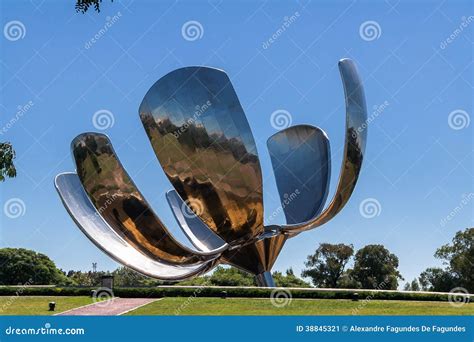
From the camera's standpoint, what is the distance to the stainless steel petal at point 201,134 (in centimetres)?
1273

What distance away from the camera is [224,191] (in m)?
13.3

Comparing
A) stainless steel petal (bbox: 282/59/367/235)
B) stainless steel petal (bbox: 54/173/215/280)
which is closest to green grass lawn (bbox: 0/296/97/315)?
stainless steel petal (bbox: 54/173/215/280)

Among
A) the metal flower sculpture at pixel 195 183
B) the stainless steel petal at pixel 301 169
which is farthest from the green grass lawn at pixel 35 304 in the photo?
the stainless steel petal at pixel 301 169

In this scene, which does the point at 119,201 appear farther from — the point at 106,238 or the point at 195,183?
the point at 195,183

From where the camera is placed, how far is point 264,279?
51.8 ft

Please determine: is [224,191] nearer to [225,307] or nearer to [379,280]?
[225,307]

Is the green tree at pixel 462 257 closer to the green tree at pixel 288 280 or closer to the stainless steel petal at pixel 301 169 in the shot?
the green tree at pixel 288 280

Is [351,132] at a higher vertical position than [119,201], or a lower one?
higher

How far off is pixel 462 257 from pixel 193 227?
17.9 metres

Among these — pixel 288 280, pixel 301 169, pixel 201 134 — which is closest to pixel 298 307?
pixel 301 169

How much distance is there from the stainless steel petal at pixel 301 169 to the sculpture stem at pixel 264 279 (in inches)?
57.9

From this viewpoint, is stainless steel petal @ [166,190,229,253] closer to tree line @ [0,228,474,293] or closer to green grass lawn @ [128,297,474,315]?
green grass lawn @ [128,297,474,315]

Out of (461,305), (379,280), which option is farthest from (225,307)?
(379,280)

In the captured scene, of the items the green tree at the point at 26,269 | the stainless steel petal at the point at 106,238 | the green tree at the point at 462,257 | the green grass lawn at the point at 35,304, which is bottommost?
the green tree at the point at 26,269
